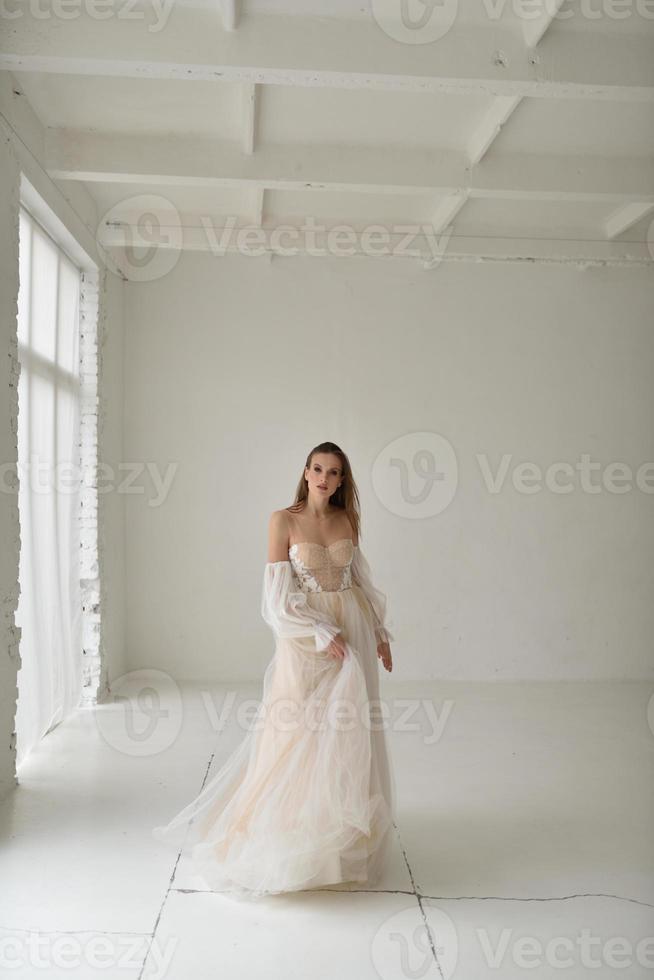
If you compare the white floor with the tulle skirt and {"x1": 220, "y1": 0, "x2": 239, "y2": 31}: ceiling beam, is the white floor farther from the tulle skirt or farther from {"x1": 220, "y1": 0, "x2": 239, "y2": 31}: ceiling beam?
{"x1": 220, "y1": 0, "x2": 239, "y2": 31}: ceiling beam

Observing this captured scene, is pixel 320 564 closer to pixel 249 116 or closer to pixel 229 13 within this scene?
pixel 229 13

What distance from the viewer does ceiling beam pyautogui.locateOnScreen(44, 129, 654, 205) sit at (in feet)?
14.8

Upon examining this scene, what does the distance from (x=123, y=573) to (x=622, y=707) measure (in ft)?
12.0

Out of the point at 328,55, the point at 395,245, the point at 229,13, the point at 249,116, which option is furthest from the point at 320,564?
the point at 395,245

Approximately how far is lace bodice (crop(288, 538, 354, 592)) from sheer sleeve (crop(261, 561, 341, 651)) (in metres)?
0.04

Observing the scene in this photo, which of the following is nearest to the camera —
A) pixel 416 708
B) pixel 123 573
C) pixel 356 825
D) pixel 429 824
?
pixel 356 825

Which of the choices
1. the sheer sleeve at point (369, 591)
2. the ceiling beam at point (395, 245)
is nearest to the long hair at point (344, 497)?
the sheer sleeve at point (369, 591)

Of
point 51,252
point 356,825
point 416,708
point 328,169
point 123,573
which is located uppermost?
point 328,169

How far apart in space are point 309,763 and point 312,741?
74 millimetres

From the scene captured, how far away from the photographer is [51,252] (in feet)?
15.5

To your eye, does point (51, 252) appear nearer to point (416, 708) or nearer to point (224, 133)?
point (224, 133)

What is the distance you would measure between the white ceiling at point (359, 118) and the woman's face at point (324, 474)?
4.97ft

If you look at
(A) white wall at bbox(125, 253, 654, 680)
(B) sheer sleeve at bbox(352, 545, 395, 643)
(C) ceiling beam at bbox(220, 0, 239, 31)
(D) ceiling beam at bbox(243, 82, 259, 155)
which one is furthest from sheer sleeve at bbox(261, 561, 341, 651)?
(A) white wall at bbox(125, 253, 654, 680)

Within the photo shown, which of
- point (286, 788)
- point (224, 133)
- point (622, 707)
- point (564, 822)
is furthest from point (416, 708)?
point (224, 133)
